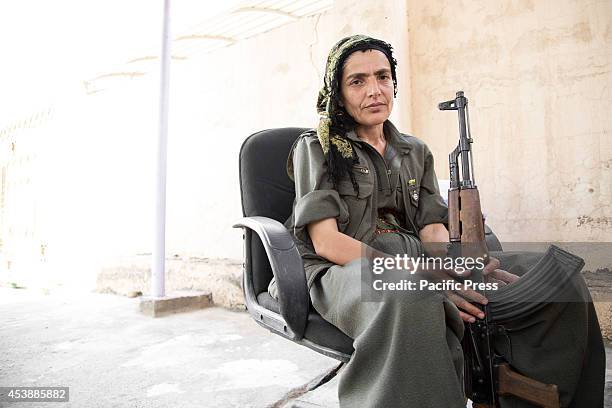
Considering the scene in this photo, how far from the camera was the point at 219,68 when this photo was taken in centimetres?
372

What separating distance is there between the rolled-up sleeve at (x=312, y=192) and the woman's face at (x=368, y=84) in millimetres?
178

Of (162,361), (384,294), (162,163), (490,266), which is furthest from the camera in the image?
(162,163)

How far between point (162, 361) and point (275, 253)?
155 cm

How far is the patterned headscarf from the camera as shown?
1.18 meters

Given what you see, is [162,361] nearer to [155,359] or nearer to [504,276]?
[155,359]

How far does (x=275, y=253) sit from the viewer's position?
1.01 meters

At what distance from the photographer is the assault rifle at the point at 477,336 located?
0.95m

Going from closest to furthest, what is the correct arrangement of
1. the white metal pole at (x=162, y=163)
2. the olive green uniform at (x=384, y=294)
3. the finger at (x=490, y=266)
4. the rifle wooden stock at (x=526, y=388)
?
the olive green uniform at (x=384, y=294), the rifle wooden stock at (x=526, y=388), the finger at (x=490, y=266), the white metal pole at (x=162, y=163)

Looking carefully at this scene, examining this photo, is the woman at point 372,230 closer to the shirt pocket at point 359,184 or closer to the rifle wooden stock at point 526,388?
the shirt pocket at point 359,184

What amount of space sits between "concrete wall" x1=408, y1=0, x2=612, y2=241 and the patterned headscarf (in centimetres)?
139

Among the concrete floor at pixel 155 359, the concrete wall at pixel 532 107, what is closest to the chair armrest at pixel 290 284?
the concrete floor at pixel 155 359

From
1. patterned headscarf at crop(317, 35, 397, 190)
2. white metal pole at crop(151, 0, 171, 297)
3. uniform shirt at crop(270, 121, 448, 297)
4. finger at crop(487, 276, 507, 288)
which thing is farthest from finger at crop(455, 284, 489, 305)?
white metal pole at crop(151, 0, 171, 297)

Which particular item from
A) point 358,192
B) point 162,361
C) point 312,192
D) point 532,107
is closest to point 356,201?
point 358,192

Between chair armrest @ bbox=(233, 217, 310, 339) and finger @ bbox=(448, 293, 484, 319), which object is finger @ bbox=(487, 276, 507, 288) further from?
chair armrest @ bbox=(233, 217, 310, 339)
